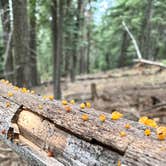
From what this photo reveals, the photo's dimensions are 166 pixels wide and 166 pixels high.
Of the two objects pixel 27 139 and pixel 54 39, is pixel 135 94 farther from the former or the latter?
pixel 27 139

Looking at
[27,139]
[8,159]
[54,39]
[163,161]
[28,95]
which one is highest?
[54,39]

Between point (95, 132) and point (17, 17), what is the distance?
4.65m

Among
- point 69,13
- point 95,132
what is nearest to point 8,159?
point 95,132

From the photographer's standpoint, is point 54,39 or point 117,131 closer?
point 117,131

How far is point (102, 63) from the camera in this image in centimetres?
3216

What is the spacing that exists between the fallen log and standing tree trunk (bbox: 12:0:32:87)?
2.73 meters

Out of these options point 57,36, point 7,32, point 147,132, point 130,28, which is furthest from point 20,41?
point 130,28

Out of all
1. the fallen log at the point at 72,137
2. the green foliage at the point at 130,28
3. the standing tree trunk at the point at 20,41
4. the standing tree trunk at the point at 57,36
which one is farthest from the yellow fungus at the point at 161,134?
the green foliage at the point at 130,28

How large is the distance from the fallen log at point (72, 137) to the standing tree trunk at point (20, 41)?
2.73 m

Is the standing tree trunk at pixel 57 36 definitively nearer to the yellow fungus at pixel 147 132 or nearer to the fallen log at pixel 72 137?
the fallen log at pixel 72 137

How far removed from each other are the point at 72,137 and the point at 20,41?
4.27m

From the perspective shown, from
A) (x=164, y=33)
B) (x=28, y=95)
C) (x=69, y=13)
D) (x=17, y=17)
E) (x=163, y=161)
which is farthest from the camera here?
(x=164, y=33)

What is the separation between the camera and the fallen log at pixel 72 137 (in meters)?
2.23

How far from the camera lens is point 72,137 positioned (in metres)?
2.78
